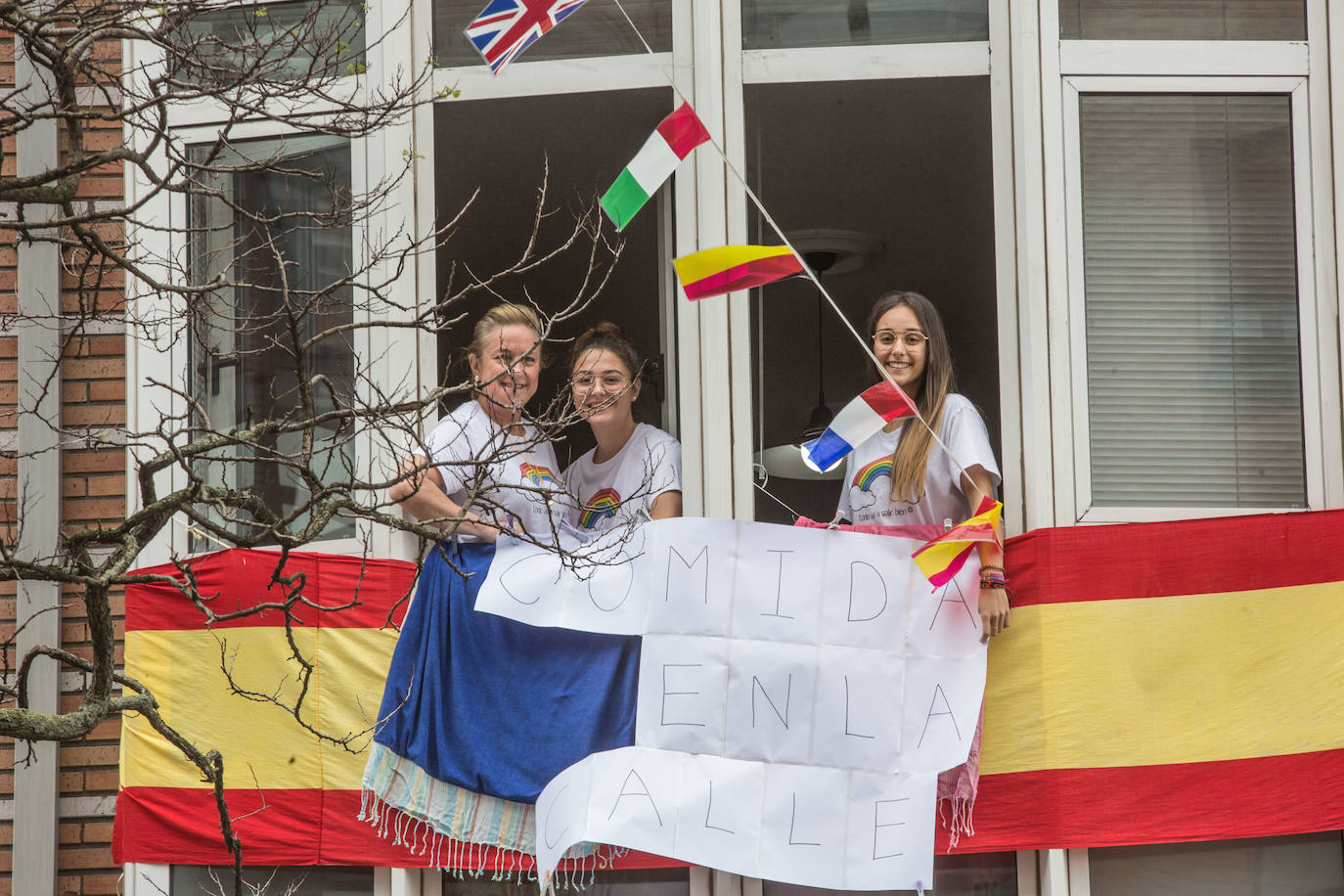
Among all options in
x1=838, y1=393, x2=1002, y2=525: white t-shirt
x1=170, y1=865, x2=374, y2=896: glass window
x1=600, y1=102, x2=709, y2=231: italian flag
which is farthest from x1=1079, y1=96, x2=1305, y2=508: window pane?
x1=170, y1=865, x2=374, y2=896: glass window

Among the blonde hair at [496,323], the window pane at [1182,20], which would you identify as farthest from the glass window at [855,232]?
the blonde hair at [496,323]

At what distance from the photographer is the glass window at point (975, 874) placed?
16.1 ft

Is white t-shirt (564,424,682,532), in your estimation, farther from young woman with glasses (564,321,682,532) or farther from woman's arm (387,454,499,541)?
woman's arm (387,454,499,541)

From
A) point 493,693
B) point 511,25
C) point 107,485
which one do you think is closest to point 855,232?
point 511,25

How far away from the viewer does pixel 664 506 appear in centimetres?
518

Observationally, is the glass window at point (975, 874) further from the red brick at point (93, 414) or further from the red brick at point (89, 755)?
the red brick at point (93, 414)

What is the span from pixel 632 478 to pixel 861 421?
863 millimetres

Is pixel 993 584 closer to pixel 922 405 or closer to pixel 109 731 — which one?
pixel 922 405

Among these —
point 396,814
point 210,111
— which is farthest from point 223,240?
point 396,814

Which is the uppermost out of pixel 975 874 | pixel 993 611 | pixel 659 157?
pixel 659 157

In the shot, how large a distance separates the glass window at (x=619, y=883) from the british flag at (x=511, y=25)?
2684 millimetres

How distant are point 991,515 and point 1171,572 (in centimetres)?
62

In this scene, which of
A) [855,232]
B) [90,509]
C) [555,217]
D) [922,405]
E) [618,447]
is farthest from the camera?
[855,232]

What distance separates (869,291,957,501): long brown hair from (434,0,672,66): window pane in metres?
1.28
